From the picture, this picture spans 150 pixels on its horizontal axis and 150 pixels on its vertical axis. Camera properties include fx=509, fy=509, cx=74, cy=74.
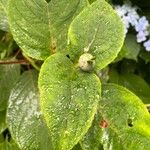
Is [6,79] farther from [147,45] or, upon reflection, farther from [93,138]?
[147,45]

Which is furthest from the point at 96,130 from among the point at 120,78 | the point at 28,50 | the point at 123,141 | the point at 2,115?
the point at 120,78

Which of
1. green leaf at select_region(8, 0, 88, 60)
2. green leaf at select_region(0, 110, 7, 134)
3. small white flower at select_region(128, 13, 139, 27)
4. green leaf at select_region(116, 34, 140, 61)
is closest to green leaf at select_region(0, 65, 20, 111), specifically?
green leaf at select_region(0, 110, 7, 134)

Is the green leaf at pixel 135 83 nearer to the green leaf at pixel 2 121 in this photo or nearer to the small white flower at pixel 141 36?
the small white flower at pixel 141 36

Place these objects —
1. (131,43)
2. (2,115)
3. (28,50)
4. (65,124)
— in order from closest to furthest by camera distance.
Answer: (65,124), (28,50), (2,115), (131,43)

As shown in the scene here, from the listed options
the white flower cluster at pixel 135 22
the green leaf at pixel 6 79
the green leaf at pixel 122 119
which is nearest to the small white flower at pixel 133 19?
the white flower cluster at pixel 135 22

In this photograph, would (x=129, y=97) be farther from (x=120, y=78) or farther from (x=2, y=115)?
(x=120, y=78)

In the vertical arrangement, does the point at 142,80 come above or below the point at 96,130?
below
